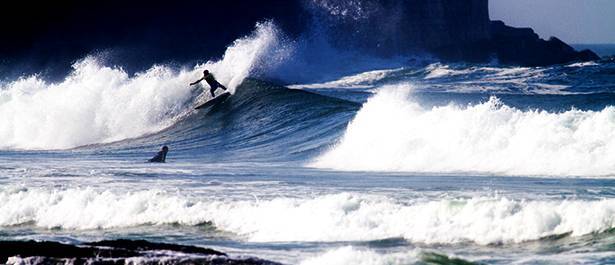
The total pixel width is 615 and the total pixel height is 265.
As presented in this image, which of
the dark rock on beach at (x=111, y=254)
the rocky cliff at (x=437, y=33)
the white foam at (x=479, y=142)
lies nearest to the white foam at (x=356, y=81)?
the rocky cliff at (x=437, y=33)

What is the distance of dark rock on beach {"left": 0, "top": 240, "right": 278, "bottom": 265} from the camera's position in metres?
8.76

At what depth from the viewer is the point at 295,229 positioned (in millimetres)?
12258

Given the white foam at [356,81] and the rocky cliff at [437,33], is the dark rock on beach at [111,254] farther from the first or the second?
the rocky cliff at [437,33]

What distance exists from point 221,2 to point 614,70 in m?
42.7

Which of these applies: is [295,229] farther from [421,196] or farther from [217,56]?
[217,56]

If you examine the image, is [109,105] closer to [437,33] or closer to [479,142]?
[479,142]

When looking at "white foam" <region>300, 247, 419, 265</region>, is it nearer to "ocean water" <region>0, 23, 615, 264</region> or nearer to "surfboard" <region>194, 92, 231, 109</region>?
"ocean water" <region>0, 23, 615, 264</region>

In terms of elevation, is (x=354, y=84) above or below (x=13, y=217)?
above

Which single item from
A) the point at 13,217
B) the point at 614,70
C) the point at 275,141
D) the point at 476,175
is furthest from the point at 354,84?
the point at 13,217

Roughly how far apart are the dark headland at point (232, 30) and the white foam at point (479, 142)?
47884mm

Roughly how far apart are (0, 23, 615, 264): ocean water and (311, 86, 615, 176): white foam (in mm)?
43

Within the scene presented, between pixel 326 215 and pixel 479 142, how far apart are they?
27.4 ft

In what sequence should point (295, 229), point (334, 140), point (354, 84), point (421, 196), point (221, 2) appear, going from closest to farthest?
point (295, 229) → point (421, 196) → point (334, 140) → point (354, 84) → point (221, 2)

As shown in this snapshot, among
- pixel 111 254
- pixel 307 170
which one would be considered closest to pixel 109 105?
A: pixel 307 170
